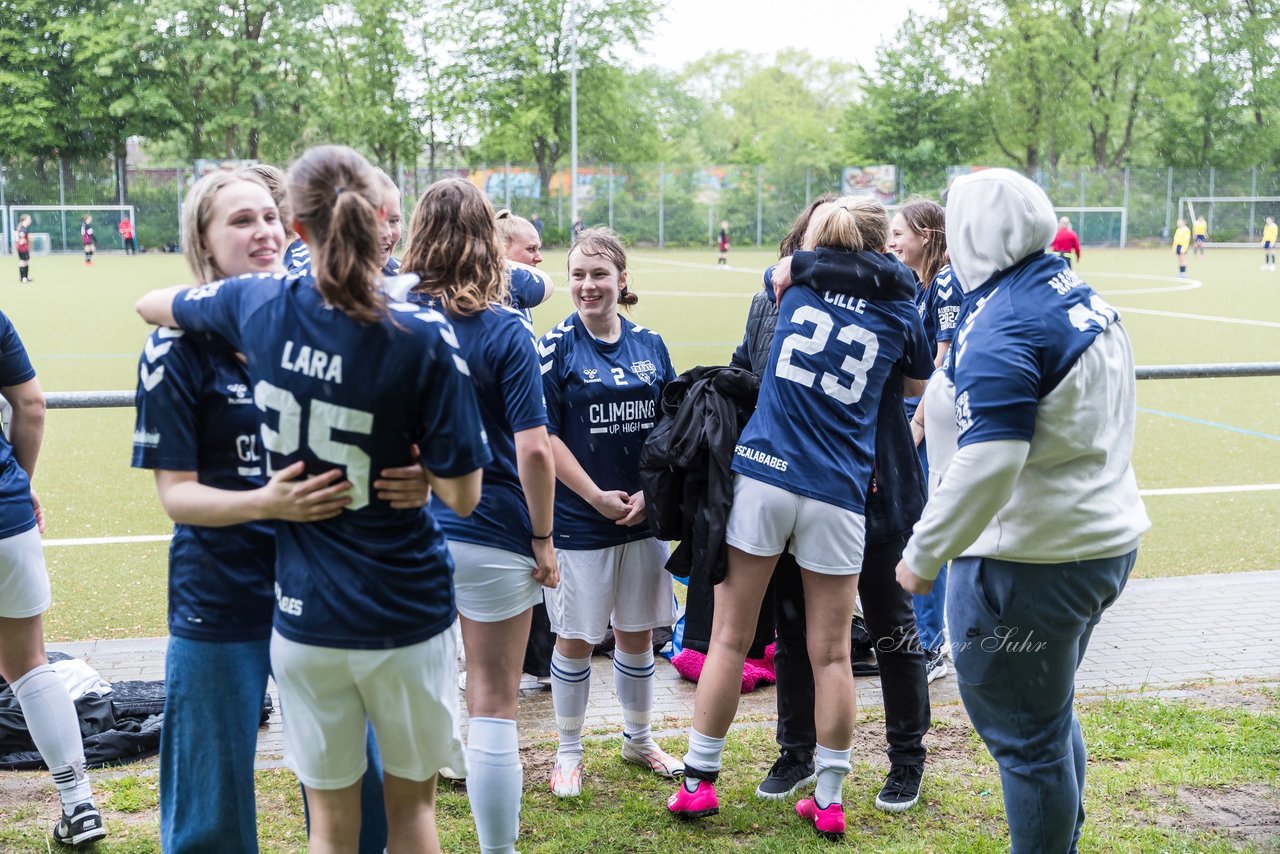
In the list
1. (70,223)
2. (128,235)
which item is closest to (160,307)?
Answer: (128,235)

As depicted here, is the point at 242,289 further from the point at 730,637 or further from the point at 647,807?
the point at 647,807

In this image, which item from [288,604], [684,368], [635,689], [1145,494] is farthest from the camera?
[684,368]

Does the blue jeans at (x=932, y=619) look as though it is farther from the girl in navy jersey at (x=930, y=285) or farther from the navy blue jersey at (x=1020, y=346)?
the navy blue jersey at (x=1020, y=346)

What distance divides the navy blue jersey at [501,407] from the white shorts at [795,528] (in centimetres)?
72

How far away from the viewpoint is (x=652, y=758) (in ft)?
14.1

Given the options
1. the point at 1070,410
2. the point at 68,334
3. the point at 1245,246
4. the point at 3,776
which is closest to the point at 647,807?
the point at 1070,410

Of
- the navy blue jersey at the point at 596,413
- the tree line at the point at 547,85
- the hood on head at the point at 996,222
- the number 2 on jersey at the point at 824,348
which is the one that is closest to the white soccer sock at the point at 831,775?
the navy blue jersey at the point at 596,413

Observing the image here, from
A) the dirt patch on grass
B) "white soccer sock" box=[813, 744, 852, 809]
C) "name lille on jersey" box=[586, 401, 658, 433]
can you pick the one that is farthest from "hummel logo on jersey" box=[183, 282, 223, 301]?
the dirt patch on grass

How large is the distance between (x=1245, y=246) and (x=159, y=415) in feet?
192

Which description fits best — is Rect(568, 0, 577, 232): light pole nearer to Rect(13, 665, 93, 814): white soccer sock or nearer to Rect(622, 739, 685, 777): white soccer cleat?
Rect(622, 739, 685, 777): white soccer cleat

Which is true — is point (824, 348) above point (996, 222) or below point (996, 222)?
below

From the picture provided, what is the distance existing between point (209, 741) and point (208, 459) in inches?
26.2

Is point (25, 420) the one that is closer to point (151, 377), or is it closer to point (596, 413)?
point (151, 377)

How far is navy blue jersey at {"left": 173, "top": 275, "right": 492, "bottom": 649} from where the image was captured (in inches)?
93.0
